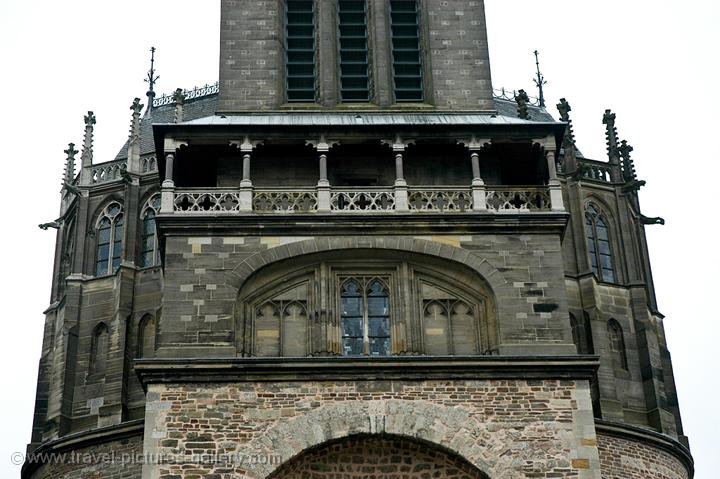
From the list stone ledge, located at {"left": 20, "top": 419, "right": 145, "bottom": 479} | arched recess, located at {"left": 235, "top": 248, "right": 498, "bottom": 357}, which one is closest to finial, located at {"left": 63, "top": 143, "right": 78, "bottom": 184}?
stone ledge, located at {"left": 20, "top": 419, "right": 145, "bottom": 479}

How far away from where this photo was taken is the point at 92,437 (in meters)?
41.5

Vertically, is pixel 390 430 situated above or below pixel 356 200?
below

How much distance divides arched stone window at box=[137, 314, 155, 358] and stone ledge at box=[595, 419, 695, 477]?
12733mm

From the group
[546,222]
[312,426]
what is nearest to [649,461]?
[546,222]

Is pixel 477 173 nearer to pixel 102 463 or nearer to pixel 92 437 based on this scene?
pixel 102 463

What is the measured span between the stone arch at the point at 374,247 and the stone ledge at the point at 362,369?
2053mm

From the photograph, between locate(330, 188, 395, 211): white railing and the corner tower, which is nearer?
the corner tower

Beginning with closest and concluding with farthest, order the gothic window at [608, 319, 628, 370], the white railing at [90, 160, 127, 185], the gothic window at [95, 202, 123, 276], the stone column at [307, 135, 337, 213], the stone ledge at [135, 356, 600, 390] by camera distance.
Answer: the stone ledge at [135, 356, 600, 390], the stone column at [307, 135, 337, 213], the gothic window at [608, 319, 628, 370], the gothic window at [95, 202, 123, 276], the white railing at [90, 160, 127, 185]

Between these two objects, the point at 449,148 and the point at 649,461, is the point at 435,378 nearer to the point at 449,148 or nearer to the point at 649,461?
the point at 449,148

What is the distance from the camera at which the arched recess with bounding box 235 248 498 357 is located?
32031mm

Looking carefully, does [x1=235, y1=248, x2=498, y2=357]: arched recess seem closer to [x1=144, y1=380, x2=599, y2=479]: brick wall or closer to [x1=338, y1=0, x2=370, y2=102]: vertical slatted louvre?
[x1=144, y1=380, x2=599, y2=479]: brick wall

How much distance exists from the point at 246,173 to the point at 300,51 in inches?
219

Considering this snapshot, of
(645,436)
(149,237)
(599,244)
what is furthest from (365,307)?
(599,244)

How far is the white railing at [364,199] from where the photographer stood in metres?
33.6
